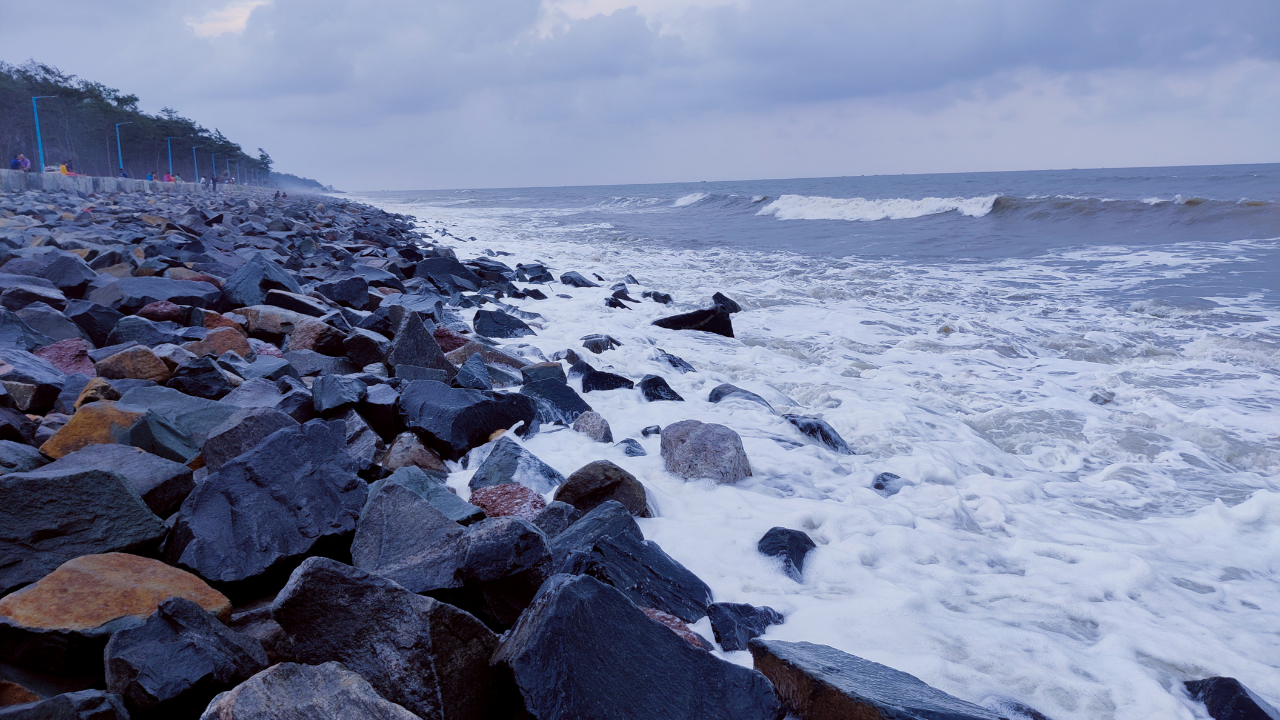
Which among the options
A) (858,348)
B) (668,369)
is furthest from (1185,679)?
(858,348)

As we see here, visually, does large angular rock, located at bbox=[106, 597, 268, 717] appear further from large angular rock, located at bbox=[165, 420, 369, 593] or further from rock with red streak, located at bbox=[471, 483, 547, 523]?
rock with red streak, located at bbox=[471, 483, 547, 523]

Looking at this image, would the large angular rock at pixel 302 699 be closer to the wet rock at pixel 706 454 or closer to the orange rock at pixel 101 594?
the orange rock at pixel 101 594

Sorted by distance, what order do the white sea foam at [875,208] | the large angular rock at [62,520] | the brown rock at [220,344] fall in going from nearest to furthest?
1. the large angular rock at [62,520]
2. the brown rock at [220,344]
3. the white sea foam at [875,208]

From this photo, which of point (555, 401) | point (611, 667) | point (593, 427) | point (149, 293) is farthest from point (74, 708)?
point (149, 293)

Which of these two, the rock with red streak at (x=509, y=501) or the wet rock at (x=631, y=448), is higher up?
the rock with red streak at (x=509, y=501)

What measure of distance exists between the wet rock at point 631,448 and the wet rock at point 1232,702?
2.24 meters

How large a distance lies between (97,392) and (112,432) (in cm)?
61

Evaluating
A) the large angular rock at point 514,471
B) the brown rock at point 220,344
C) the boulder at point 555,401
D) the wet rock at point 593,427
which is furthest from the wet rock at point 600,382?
the brown rock at point 220,344

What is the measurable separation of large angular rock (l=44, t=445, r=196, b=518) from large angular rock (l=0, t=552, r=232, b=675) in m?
0.39

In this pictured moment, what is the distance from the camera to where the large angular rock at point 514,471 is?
286 centimetres

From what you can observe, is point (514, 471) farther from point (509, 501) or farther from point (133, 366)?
point (133, 366)

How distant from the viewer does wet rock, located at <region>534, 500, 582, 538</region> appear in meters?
2.34

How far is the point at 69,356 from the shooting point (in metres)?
3.62

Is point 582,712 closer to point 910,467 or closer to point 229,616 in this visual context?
point 229,616
